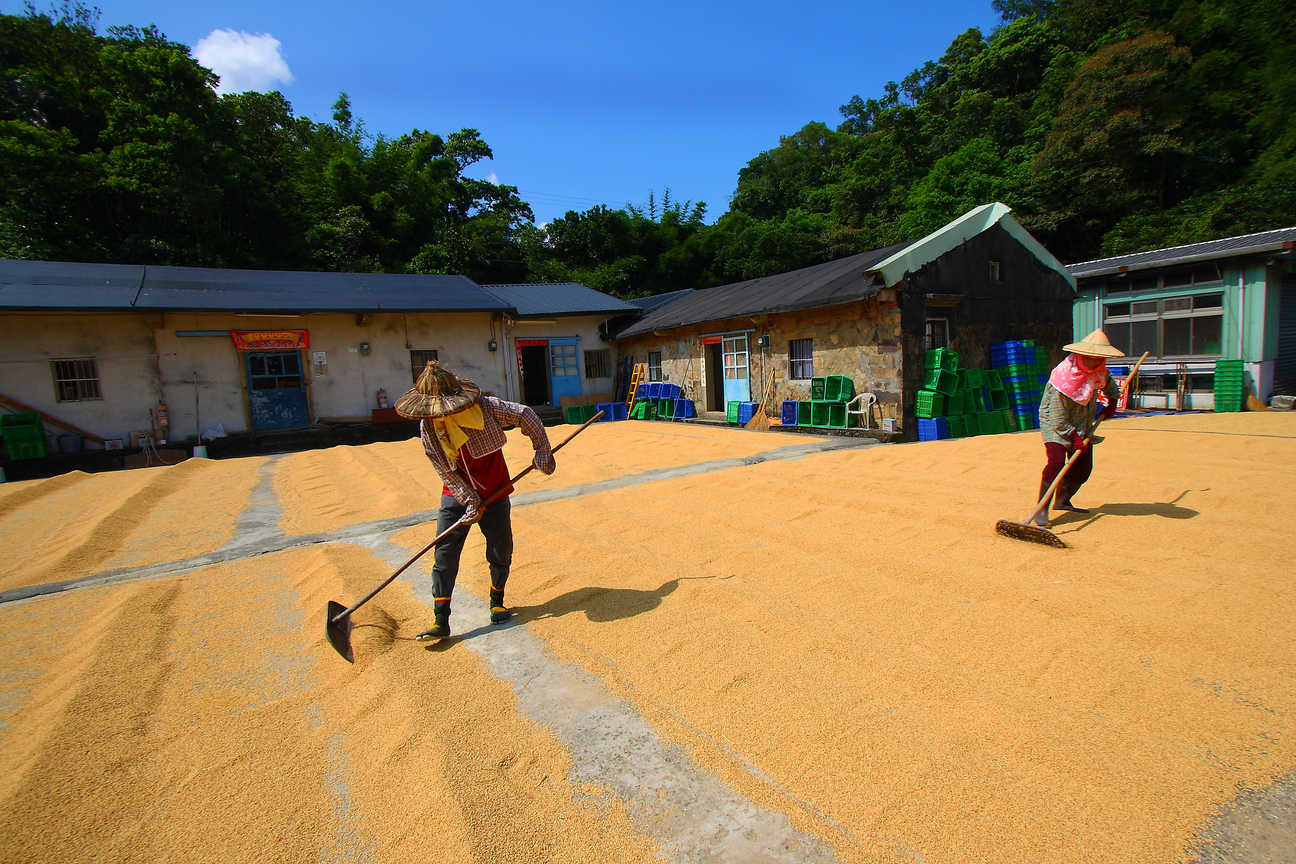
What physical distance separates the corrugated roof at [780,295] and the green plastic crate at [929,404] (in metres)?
1.92

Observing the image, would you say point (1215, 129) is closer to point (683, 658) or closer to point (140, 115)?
point (683, 658)

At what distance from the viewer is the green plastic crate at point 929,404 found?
10.1 metres

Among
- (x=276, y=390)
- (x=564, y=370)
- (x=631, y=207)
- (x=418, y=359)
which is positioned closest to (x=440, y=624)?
(x=276, y=390)

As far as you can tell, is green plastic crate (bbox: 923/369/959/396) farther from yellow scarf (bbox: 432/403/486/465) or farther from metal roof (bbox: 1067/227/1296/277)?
yellow scarf (bbox: 432/403/486/465)

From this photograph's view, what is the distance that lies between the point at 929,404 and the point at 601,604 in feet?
26.9

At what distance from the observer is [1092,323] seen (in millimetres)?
14766

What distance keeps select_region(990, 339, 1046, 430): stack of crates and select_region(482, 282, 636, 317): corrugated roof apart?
1002cm

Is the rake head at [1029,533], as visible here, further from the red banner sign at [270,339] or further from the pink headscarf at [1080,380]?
the red banner sign at [270,339]

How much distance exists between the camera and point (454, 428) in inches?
140

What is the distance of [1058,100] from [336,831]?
1423 inches

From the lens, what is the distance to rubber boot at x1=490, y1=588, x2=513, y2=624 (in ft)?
12.1

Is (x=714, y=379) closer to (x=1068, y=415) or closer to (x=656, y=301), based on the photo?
(x=656, y=301)

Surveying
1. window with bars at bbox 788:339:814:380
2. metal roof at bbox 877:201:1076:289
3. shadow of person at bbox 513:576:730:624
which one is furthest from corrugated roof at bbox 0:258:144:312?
metal roof at bbox 877:201:1076:289

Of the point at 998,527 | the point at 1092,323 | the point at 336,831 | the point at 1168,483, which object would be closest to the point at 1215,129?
the point at 1092,323
